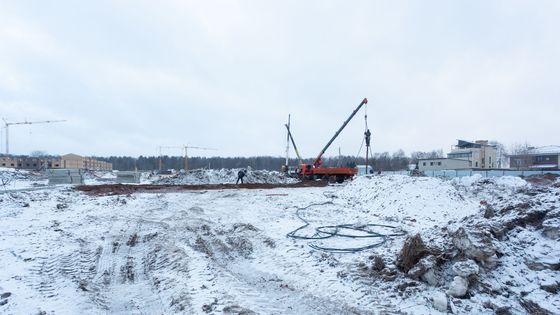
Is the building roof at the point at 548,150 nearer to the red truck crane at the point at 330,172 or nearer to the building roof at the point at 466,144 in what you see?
the building roof at the point at 466,144

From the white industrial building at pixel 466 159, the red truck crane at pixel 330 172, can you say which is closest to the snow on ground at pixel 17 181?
the red truck crane at pixel 330 172

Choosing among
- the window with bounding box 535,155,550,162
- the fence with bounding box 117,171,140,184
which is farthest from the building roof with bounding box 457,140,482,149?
the fence with bounding box 117,171,140,184

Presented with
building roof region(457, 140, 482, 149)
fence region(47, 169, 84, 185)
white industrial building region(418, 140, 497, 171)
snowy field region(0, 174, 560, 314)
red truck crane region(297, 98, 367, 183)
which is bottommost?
snowy field region(0, 174, 560, 314)

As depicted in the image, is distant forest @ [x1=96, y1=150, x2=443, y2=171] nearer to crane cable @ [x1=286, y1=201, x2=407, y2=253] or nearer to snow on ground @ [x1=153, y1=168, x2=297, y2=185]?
snow on ground @ [x1=153, y1=168, x2=297, y2=185]

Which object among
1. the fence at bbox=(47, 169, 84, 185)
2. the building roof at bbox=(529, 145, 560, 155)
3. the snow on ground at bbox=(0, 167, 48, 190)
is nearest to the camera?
the snow on ground at bbox=(0, 167, 48, 190)

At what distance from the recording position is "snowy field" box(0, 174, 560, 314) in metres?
5.02

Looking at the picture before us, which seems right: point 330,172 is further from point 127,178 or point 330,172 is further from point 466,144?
point 466,144

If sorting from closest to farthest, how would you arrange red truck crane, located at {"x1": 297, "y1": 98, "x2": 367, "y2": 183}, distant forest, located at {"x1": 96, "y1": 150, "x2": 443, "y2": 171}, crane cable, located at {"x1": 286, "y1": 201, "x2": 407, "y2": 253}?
crane cable, located at {"x1": 286, "y1": 201, "x2": 407, "y2": 253}
red truck crane, located at {"x1": 297, "y1": 98, "x2": 367, "y2": 183}
distant forest, located at {"x1": 96, "y1": 150, "x2": 443, "y2": 171}

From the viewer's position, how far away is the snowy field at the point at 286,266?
16.5 feet

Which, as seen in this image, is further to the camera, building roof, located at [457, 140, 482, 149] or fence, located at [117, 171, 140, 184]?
building roof, located at [457, 140, 482, 149]

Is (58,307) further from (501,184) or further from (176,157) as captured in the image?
(176,157)

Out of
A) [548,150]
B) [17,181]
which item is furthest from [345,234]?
[548,150]

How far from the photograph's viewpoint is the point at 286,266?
7.11m

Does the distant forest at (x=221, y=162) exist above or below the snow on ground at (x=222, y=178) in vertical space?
above
